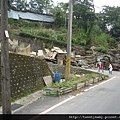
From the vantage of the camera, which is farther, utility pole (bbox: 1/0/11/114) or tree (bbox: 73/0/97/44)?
tree (bbox: 73/0/97/44)

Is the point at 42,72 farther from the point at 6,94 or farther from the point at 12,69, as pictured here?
the point at 6,94

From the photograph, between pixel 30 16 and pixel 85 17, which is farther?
pixel 30 16

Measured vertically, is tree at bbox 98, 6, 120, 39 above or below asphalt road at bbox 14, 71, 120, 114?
above

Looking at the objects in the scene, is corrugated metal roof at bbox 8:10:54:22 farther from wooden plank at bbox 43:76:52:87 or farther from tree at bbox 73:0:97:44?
wooden plank at bbox 43:76:52:87

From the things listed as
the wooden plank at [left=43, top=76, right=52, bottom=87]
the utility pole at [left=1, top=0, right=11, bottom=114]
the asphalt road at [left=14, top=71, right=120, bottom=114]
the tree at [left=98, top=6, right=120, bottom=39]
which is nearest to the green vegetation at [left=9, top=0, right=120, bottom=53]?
the tree at [left=98, top=6, right=120, bottom=39]

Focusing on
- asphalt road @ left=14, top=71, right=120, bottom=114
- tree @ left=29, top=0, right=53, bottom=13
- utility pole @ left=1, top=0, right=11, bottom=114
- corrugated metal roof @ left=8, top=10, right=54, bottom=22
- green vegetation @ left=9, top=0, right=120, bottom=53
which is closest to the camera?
utility pole @ left=1, top=0, right=11, bottom=114

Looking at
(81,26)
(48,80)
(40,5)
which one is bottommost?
(48,80)

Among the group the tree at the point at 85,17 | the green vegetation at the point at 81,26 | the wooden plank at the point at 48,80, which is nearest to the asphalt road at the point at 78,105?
the wooden plank at the point at 48,80

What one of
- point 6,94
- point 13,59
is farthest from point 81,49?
point 6,94

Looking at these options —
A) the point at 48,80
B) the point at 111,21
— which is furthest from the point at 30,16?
the point at 48,80

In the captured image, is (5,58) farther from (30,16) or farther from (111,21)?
(111,21)

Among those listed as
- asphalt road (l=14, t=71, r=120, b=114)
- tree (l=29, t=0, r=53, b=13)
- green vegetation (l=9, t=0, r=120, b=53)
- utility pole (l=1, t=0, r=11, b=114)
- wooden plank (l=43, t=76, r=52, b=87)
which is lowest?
asphalt road (l=14, t=71, r=120, b=114)

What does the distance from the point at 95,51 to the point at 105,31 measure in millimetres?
12225

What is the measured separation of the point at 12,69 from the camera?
9.28 meters
